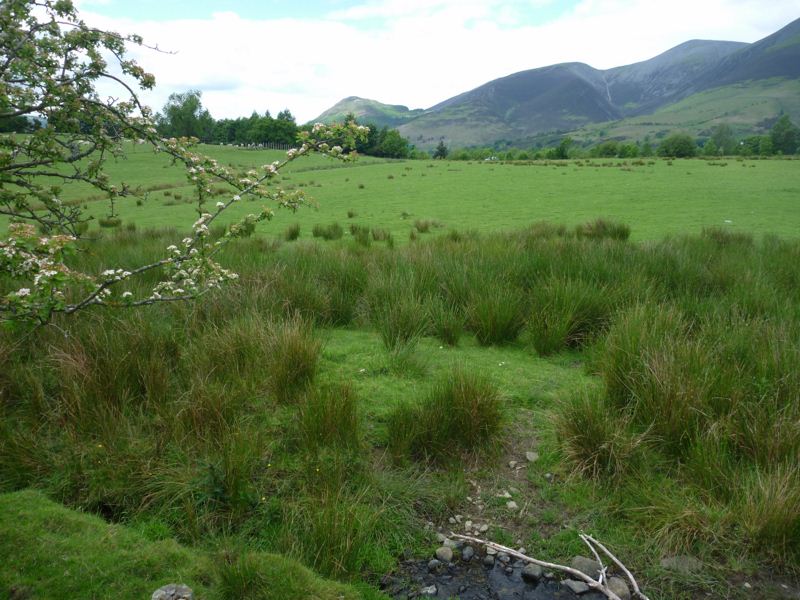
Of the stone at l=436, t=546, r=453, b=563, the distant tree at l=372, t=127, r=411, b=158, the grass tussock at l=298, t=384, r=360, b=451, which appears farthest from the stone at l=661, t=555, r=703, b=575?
the distant tree at l=372, t=127, r=411, b=158

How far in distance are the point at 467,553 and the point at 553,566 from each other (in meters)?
0.43

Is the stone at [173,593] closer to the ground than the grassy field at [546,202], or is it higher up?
closer to the ground

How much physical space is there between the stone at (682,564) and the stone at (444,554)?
1.02m

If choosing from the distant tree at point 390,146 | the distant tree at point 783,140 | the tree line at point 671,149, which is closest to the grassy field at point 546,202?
the tree line at point 671,149

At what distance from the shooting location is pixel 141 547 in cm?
249

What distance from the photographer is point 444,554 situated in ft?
8.93

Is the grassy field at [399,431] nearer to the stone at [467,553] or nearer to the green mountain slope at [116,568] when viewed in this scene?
the green mountain slope at [116,568]

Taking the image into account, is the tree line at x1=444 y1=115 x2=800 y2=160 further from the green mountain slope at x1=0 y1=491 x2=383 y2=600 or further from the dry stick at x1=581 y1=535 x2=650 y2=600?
the green mountain slope at x1=0 y1=491 x2=383 y2=600

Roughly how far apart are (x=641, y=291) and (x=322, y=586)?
465 cm

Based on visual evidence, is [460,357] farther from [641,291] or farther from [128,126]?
[128,126]

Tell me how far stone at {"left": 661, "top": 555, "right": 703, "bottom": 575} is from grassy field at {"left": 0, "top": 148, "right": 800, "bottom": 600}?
4 cm

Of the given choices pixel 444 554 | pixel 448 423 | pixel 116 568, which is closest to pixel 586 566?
pixel 444 554

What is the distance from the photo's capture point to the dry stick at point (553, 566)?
240 centimetres

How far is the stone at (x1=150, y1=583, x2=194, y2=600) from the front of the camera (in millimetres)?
2152
